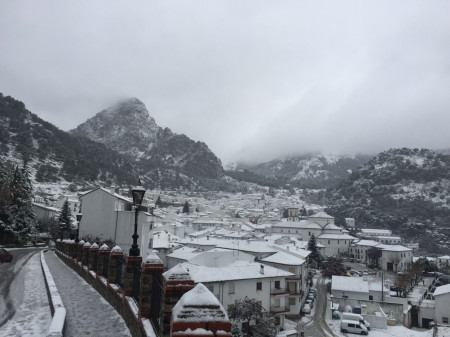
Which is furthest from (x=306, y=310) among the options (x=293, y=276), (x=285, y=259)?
(x=285, y=259)

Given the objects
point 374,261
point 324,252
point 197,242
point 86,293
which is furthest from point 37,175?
point 86,293

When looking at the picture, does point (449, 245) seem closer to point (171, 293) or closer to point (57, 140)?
point (171, 293)

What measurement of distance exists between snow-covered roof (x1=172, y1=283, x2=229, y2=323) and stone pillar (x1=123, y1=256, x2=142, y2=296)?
5.75 meters

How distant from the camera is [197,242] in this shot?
58.9 meters

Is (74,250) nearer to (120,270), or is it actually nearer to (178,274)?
(120,270)

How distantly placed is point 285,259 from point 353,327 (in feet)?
39.1

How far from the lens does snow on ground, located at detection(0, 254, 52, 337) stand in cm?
834

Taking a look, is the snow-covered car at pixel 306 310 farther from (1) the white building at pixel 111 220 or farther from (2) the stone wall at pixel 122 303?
(2) the stone wall at pixel 122 303

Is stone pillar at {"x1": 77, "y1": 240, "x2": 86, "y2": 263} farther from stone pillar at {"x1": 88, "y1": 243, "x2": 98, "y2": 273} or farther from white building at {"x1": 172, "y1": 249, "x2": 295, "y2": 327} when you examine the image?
white building at {"x1": 172, "y1": 249, "x2": 295, "y2": 327}

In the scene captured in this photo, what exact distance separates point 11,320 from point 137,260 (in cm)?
354

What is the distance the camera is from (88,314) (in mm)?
10094

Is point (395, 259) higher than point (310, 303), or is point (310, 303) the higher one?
point (395, 259)

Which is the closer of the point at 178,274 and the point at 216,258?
the point at 178,274

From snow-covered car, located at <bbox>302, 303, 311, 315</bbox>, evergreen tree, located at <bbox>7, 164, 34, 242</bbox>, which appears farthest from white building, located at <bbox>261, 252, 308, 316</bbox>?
evergreen tree, located at <bbox>7, 164, 34, 242</bbox>
